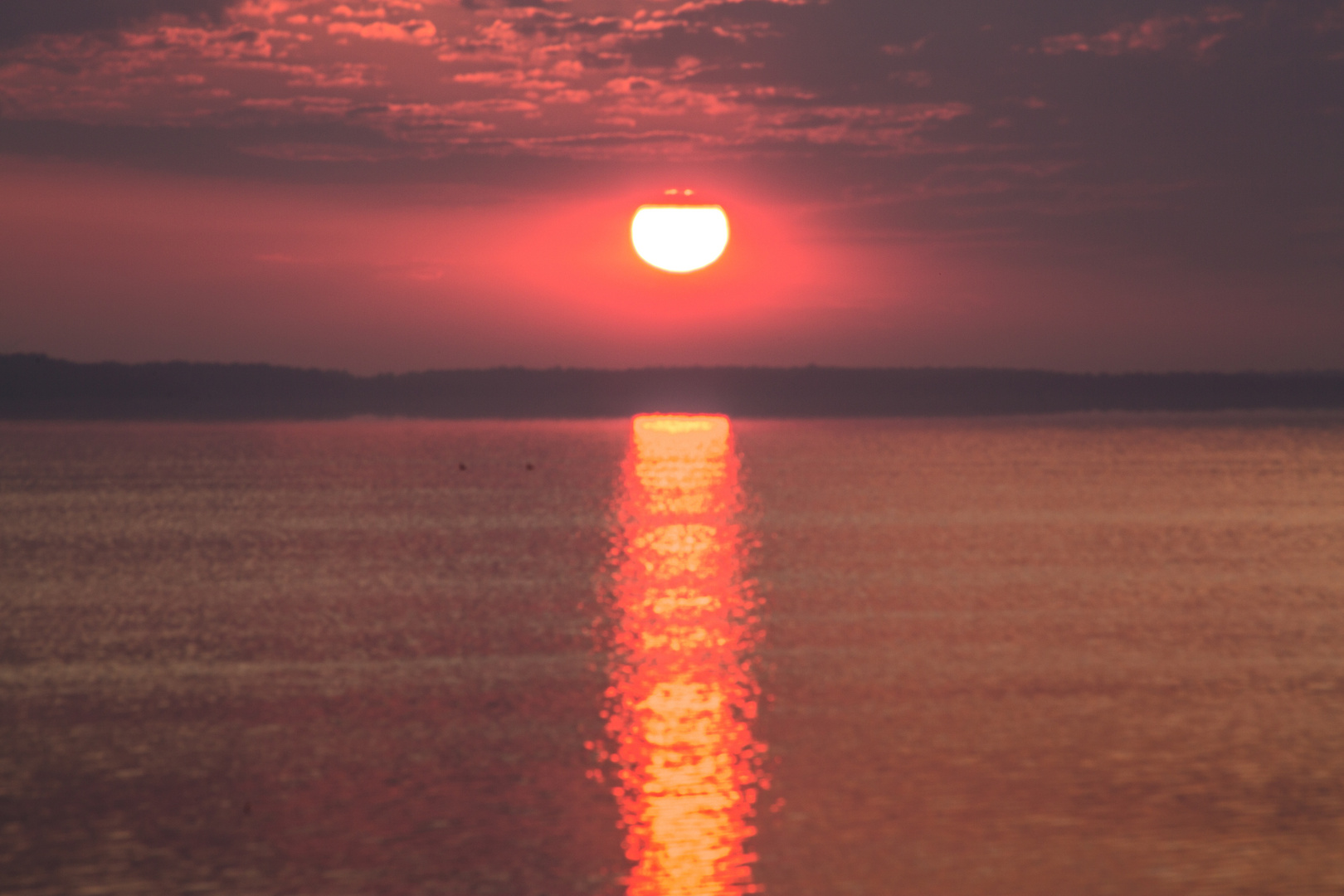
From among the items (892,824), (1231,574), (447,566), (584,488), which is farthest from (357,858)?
(584,488)

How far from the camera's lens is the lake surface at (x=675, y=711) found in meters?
15.8

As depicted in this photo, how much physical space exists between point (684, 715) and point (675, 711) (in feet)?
1.15

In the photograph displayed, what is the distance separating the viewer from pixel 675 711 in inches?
940

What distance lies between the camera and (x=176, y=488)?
91062 millimetres

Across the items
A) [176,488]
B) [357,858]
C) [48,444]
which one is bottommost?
[357,858]

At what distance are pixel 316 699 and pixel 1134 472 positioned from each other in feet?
300

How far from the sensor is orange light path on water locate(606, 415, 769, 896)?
15805 mm

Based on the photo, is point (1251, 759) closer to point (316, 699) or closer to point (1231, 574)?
point (316, 699)

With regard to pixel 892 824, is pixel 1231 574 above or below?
above

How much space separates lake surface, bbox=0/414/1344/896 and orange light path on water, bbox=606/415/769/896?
9 centimetres

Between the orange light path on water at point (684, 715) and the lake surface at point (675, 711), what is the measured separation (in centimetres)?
9

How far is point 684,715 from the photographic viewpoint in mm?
23562

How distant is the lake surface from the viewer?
15836 millimetres

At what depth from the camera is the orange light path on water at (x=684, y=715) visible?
15.8 m
